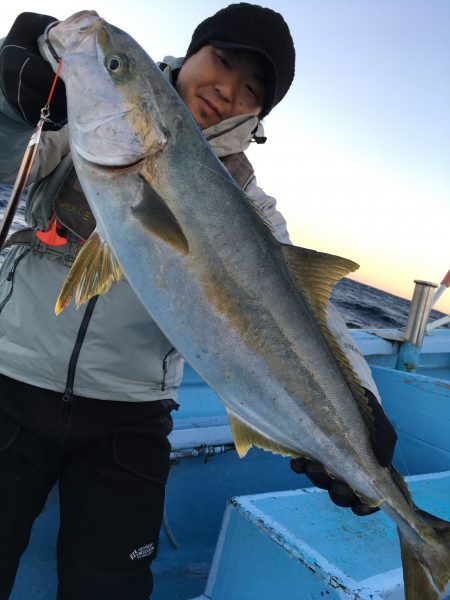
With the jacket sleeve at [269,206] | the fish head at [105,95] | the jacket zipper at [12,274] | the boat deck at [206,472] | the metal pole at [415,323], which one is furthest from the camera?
the metal pole at [415,323]

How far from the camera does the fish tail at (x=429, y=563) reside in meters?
2.36


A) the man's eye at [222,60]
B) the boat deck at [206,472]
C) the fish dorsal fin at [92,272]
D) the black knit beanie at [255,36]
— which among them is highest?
the black knit beanie at [255,36]

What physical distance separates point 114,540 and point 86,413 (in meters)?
0.70

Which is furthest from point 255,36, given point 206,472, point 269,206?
point 206,472

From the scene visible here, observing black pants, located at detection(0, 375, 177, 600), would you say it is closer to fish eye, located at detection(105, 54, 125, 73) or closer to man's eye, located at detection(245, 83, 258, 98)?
fish eye, located at detection(105, 54, 125, 73)

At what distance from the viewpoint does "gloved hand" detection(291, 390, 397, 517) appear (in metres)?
Answer: 2.48

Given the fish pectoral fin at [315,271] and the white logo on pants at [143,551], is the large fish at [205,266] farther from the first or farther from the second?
the white logo on pants at [143,551]

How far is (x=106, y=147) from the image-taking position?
2.19m

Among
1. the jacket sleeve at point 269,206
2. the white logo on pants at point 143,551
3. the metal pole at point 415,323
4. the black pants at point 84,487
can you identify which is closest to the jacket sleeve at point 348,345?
the jacket sleeve at point 269,206

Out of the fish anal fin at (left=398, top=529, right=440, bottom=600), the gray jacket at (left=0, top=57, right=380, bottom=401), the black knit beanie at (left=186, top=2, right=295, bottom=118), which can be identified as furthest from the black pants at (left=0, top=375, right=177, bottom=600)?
A: the black knit beanie at (left=186, top=2, right=295, bottom=118)

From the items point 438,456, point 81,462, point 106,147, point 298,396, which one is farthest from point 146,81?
point 438,456

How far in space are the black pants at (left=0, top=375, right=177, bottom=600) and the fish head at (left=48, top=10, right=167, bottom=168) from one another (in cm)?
139

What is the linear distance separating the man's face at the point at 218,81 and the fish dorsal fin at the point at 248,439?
196 centimetres

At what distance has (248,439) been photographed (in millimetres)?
2482
